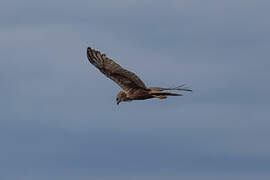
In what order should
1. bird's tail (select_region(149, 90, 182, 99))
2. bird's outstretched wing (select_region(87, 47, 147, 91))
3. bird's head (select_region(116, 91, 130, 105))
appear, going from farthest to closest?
bird's head (select_region(116, 91, 130, 105)), bird's tail (select_region(149, 90, 182, 99)), bird's outstretched wing (select_region(87, 47, 147, 91))

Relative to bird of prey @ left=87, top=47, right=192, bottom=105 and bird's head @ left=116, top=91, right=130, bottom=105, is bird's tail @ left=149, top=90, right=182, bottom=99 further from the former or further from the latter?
bird's head @ left=116, top=91, right=130, bottom=105

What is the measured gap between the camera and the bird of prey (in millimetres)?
22484

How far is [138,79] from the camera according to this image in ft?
73.7

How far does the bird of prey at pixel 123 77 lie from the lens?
73.8 feet

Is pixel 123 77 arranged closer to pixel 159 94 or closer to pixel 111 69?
pixel 111 69

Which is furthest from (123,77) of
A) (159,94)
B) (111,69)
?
(159,94)

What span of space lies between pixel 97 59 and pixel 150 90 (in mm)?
3288

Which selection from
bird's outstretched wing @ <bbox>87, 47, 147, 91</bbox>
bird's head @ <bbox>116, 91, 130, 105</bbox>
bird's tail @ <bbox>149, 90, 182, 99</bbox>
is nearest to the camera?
bird's outstretched wing @ <bbox>87, 47, 147, 91</bbox>

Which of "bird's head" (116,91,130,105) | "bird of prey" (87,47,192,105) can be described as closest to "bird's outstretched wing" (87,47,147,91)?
"bird of prey" (87,47,192,105)

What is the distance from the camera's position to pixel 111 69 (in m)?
22.6

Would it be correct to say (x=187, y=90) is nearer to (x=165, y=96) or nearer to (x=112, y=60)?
(x=165, y=96)

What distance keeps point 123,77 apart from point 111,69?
79cm

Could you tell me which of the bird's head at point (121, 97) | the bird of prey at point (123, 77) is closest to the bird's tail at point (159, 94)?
the bird of prey at point (123, 77)

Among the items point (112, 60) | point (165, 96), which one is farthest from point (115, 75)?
point (165, 96)
